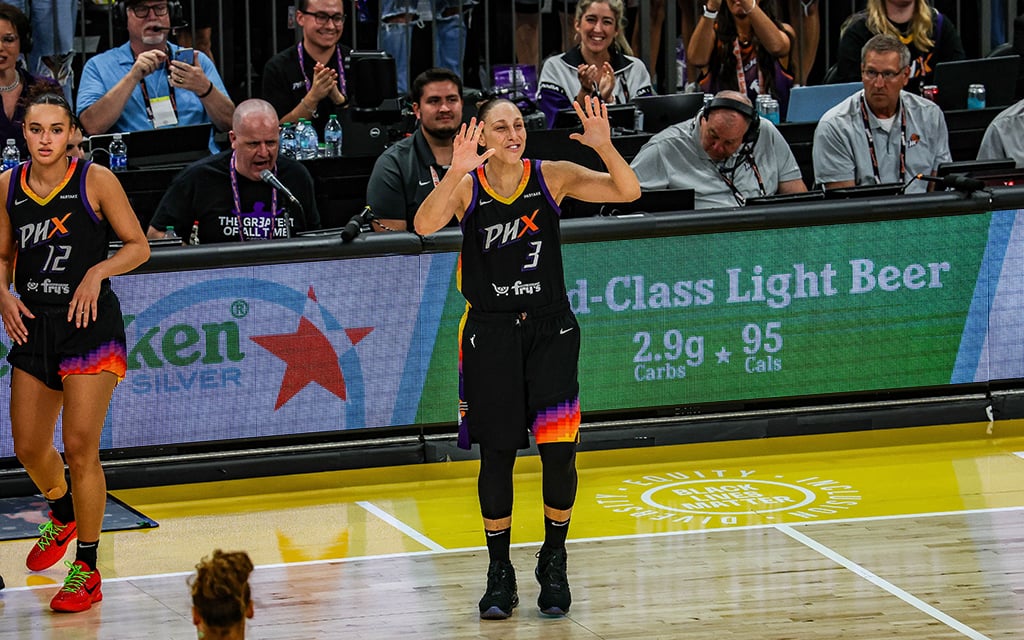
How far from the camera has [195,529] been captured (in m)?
7.80

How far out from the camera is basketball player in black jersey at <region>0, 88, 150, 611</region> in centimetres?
661

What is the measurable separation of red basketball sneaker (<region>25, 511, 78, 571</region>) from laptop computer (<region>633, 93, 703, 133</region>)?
4.73 metres

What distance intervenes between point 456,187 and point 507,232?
26cm

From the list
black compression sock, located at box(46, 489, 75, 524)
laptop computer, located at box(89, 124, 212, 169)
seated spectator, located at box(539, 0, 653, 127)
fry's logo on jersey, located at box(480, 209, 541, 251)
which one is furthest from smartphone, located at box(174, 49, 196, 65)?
fry's logo on jersey, located at box(480, 209, 541, 251)

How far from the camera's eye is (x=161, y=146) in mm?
9484

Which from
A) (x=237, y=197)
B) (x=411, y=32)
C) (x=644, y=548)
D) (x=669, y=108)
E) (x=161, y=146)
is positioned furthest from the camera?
(x=411, y=32)

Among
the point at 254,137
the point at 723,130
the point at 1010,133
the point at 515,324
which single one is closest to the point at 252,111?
the point at 254,137

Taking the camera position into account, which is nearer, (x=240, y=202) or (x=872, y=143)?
(x=240, y=202)

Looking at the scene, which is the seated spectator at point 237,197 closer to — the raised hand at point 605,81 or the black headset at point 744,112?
the black headset at point 744,112

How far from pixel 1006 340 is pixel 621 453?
220 centimetres

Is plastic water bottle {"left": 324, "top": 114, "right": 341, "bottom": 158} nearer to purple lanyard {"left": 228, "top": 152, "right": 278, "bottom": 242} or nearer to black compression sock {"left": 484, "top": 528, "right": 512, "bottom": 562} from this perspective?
purple lanyard {"left": 228, "top": 152, "right": 278, "bottom": 242}

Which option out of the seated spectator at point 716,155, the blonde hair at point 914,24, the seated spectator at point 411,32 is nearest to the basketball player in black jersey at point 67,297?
the seated spectator at point 716,155

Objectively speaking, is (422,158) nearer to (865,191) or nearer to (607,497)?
(607,497)

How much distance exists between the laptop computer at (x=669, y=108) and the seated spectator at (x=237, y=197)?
97.3 inches
